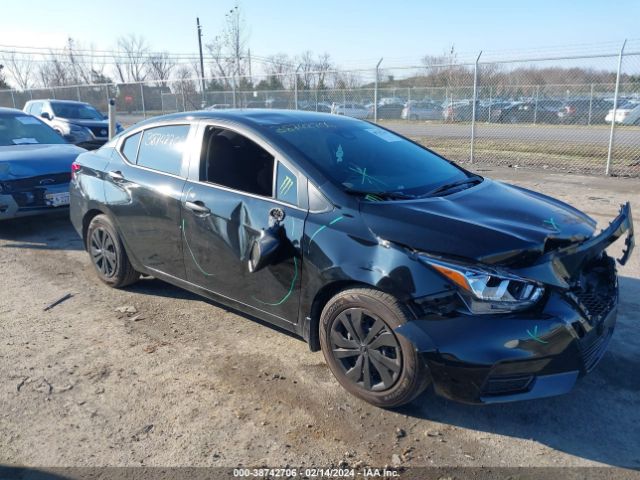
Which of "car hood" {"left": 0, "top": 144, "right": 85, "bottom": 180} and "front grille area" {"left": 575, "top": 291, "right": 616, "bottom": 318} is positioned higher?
"car hood" {"left": 0, "top": 144, "right": 85, "bottom": 180}

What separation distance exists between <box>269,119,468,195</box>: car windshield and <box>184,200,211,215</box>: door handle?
0.74 m

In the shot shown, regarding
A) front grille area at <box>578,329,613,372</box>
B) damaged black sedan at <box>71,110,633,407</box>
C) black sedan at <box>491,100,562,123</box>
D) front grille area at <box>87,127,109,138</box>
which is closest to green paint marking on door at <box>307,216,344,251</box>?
damaged black sedan at <box>71,110,633,407</box>

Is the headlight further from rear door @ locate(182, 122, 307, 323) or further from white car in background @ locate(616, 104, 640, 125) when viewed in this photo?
white car in background @ locate(616, 104, 640, 125)

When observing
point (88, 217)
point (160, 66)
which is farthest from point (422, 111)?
point (160, 66)

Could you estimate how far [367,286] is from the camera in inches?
119

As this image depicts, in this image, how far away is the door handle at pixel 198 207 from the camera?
3880mm

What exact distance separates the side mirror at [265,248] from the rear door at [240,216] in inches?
2.5

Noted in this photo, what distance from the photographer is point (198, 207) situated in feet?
12.9

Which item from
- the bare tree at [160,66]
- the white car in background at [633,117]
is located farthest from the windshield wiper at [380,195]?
the bare tree at [160,66]

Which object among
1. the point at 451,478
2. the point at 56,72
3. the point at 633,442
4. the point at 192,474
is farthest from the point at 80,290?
the point at 56,72

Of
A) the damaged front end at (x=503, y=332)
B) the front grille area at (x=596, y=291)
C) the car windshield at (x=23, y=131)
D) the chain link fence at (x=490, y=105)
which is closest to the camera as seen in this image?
the damaged front end at (x=503, y=332)

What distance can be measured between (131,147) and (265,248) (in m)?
2.16

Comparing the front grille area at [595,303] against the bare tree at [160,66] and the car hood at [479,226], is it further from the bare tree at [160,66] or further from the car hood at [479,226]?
the bare tree at [160,66]

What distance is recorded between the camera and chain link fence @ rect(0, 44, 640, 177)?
539 inches
